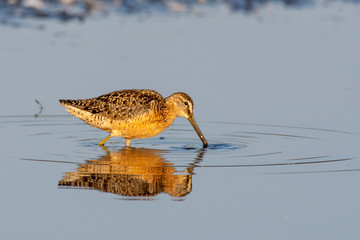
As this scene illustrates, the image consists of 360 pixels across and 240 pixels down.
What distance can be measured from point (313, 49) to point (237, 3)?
6.12 metres

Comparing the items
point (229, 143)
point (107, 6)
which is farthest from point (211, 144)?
point (107, 6)

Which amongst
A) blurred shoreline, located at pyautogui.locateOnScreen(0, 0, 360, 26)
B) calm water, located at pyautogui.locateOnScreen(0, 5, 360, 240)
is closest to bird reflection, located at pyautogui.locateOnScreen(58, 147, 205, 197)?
calm water, located at pyautogui.locateOnScreen(0, 5, 360, 240)

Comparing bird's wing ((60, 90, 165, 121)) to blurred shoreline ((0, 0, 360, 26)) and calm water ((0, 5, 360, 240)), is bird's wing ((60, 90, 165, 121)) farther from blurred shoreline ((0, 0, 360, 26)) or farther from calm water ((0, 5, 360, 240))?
blurred shoreline ((0, 0, 360, 26))

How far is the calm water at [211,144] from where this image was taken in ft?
20.2

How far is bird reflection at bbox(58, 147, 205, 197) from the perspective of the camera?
7102 millimetres

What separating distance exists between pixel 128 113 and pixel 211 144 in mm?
1040

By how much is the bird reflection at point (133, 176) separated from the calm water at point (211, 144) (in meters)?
0.02

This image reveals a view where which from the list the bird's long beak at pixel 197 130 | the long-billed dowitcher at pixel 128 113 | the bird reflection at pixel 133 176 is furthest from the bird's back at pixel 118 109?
the bird reflection at pixel 133 176

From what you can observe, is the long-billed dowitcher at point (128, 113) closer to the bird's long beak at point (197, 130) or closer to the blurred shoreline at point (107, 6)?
the bird's long beak at point (197, 130)

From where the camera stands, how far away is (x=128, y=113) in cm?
956

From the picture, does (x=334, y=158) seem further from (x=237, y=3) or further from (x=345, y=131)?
(x=237, y=3)

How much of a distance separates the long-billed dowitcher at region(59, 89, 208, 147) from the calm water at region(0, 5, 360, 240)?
0.20m

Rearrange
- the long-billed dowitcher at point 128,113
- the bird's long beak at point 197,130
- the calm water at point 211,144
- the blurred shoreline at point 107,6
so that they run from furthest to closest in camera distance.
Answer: the blurred shoreline at point 107,6 → the long-billed dowitcher at point 128,113 → the bird's long beak at point 197,130 → the calm water at point 211,144

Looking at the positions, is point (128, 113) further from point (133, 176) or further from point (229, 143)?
point (133, 176)
